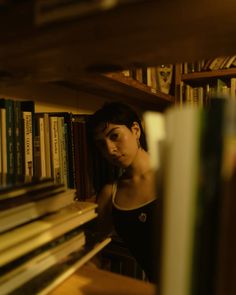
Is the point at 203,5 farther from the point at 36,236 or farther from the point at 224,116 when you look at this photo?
the point at 36,236

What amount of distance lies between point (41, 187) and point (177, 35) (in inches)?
11.9

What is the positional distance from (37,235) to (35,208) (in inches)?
1.7

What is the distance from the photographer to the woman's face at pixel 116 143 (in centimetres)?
113

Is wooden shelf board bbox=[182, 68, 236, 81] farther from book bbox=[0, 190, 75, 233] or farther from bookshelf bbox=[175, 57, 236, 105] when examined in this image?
book bbox=[0, 190, 75, 233]

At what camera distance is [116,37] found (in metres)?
0.30

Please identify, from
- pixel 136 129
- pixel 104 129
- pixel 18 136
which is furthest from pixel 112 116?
pixel 18 136

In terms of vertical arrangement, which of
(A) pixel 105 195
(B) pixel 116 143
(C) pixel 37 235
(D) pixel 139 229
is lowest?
(D) pixel 139 229

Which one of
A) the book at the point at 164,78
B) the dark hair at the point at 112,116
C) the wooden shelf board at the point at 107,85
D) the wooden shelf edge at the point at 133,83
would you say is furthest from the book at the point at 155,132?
the book at the point at 164,78

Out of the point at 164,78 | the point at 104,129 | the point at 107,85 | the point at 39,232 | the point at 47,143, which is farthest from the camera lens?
the point at 164,78

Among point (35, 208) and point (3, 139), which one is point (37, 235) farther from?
point (3, 139)

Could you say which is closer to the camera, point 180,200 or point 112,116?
point 180,200

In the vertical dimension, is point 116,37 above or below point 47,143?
above

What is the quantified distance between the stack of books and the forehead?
24.9 inches

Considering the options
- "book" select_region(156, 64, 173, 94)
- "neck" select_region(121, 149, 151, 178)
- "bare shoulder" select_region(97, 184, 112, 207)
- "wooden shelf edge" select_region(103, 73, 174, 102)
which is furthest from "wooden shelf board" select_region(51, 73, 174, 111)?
"bare shoulder" select_region(97, 184, 112, 207)
